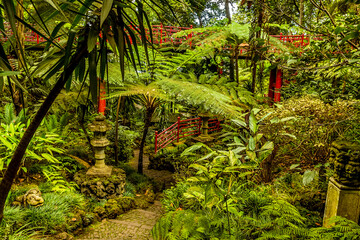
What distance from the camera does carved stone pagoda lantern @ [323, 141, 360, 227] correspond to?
231cm

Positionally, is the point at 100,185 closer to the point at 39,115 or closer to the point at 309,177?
the point at 309,177

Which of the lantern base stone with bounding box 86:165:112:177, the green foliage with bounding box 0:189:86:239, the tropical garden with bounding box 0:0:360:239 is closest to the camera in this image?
the tropical garden with bounding box 0:0:360:239

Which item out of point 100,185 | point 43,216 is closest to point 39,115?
point 43,216

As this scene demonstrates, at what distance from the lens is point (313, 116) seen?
3277 millimetres

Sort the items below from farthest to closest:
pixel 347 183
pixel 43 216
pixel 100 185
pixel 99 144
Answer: pixel 99 144 → pixel 100 185 → pixel 43 216 → pixel 347 183

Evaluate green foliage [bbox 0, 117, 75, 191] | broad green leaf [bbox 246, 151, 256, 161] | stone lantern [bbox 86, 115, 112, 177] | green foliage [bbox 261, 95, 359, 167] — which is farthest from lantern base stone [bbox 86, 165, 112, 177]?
broad green leaf [bbox 246, 151, 256, 161]

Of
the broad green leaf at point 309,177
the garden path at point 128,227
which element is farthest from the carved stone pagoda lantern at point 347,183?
the garden path at point 128,227

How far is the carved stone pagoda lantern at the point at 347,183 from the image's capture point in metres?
2.31

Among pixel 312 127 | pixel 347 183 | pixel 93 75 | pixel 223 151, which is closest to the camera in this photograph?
pixel 93 75

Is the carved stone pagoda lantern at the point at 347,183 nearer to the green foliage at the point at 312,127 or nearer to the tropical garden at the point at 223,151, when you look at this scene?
the tropical garden at the point at 223,151

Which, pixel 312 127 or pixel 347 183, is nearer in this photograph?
pixel 347 183

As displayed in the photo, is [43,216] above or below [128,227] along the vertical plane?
above

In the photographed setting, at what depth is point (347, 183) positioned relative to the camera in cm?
236

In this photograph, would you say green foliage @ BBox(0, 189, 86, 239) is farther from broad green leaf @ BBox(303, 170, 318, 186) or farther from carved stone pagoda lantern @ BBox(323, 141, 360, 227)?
carved stone pagoda lantern @ BBox(323, 141, 360, 227)
